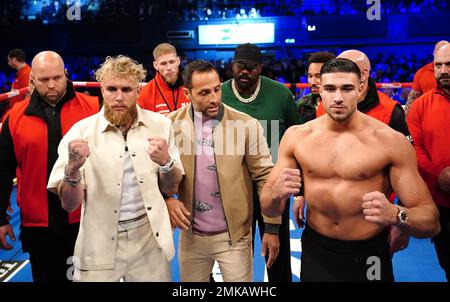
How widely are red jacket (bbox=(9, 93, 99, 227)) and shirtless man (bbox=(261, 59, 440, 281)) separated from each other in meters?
1.22

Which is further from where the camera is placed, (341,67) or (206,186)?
(206,186)

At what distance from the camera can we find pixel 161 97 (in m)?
3.64

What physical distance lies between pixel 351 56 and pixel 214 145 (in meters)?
1.08

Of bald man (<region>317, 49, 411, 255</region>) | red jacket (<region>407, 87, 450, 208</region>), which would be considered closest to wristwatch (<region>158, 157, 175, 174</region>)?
bald man (<region>317, 49, 411, 255</region>)

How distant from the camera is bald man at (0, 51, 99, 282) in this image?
2359 millimetres

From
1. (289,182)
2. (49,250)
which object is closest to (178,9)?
(49,250)

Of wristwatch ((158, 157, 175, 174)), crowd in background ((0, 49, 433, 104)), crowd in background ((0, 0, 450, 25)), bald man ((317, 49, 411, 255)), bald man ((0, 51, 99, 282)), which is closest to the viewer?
wristwatch ((158, 157, 175, 174))

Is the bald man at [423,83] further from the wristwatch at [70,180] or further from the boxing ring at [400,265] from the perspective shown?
the wristwatch at [70,180]

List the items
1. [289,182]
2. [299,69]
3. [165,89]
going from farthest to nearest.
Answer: [299,69]
[165,89]
[289,182]

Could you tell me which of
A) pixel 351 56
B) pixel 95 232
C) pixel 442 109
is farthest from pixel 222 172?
pixel 442 109

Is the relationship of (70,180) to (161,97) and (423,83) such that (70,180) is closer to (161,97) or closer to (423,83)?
(161,97)

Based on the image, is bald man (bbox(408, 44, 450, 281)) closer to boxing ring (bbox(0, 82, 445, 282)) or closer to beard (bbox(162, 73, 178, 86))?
boxing ring (bbox(0, 82, 445, 282))

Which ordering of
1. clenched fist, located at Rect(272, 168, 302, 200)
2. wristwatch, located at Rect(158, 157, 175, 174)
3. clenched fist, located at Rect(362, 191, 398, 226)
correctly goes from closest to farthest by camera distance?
1. clenched fist, located at Rect(362, 191, 398, 226)
2. clenched fist, located at Rect(272, 168, 302, 200)
3. wristwatch, located at Rect(158, 157, 175, 174)

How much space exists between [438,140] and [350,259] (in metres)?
1.10
